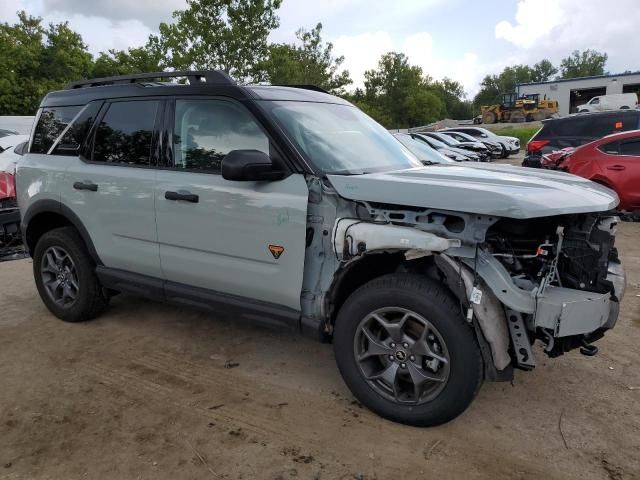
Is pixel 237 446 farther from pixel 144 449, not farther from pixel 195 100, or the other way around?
Result: pixel 195 100

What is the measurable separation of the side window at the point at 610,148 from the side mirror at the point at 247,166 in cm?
755

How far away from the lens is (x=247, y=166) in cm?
300

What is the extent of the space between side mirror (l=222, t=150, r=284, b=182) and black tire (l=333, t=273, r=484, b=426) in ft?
2.92

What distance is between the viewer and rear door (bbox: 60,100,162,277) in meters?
3.82

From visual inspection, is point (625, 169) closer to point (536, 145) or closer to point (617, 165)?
point (617, 165)

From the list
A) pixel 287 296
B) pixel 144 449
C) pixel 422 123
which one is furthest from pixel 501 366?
pixel 422 123

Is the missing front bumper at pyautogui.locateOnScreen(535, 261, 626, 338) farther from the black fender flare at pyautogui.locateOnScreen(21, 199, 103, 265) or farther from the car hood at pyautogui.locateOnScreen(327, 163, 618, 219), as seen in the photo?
the black fender flare at pyautogui.locateOnScreen(21, 199, 103, 265)

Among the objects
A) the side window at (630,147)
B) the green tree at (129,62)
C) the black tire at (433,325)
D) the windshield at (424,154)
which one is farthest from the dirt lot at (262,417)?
the green tree at (129,62)

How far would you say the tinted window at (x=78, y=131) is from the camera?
13.9ft

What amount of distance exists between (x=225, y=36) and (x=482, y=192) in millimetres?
20513

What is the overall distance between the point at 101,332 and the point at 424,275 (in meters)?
2.95

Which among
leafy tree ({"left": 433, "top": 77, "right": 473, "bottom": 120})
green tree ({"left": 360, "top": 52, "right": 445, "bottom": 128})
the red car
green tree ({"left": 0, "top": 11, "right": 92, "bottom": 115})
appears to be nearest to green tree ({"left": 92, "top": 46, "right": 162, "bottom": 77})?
green tree ({"left": 0, "top": 11, "right": 92, "bottom": 115})

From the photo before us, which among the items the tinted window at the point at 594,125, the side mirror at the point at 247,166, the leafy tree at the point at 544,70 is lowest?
the side mirror at the point at 247,166

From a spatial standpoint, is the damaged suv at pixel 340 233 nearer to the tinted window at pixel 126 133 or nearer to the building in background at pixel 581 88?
the tinted window at pixel 126 133
